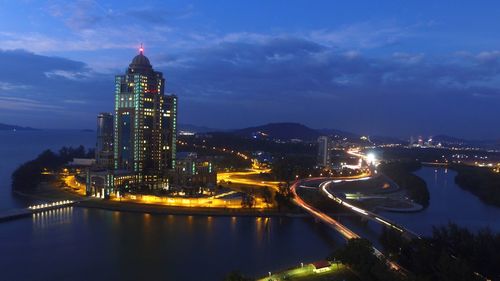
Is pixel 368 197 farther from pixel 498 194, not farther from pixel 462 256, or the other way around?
pixel 462 256

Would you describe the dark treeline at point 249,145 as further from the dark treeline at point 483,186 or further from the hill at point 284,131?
the hill at point 284,131

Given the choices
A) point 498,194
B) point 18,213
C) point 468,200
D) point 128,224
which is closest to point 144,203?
point 128,224

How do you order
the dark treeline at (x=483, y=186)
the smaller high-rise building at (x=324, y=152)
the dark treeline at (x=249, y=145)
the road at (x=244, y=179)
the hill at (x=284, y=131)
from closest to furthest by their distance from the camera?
the dark treeline at (x=483, y=186) < the road at (x=244, y=179) < the smaller high-rise building at (x=324, y=152) < the dark treeline at (x=249, y=145) < the hill at (x=284, y=131)

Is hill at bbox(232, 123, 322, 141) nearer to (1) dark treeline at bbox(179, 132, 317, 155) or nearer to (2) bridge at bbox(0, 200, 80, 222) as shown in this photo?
(1) dark treeline at bbox(179, 132, 317, 155)

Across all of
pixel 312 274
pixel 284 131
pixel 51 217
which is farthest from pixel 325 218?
pixel 284 131

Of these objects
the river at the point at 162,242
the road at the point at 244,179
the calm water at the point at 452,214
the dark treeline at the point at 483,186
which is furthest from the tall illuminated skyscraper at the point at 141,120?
the dark treeline at the point at 483,186
